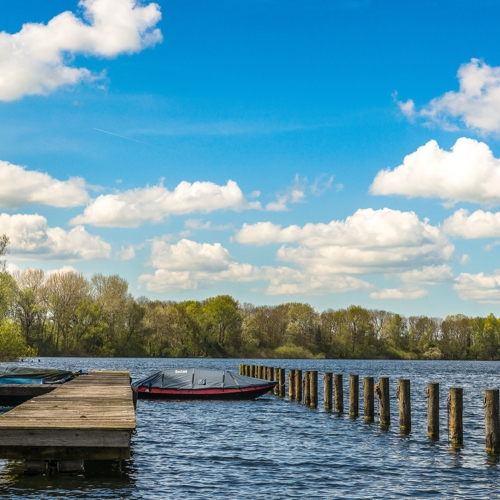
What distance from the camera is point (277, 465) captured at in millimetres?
22250

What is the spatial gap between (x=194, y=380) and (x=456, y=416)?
67.0ft

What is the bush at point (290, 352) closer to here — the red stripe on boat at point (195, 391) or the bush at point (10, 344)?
the bush at point (10, 344)

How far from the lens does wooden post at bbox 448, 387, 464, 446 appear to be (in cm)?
2516

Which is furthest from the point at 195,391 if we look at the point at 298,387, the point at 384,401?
the point at 384,401

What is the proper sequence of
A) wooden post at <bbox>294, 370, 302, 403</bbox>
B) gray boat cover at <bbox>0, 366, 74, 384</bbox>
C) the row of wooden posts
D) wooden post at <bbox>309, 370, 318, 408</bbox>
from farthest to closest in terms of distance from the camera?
wooden post at <bbox>294, 370, 302, 403</bbox> < wooden post at <bbox>309, 370, 318, 408</bbox> < gray boat cover at <bbox>0, 366, 74, 384</bbox> < the row of wooden posts

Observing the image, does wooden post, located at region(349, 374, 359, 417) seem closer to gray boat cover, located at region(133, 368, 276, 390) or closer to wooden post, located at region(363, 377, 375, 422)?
wooden post, located at region(363, 377, 375, 422)

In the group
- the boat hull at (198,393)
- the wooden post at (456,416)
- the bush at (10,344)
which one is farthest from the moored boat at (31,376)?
the bush at (10,344)

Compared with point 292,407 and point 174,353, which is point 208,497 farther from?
point 174,353

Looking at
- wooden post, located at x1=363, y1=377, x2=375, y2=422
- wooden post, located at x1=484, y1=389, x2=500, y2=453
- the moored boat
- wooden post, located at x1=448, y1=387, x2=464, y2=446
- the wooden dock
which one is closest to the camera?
the wooden dock

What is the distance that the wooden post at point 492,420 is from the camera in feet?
76.6

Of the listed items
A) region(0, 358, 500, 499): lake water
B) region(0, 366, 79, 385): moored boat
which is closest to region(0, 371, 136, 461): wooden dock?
region(0, 358, 500, 499): lake water

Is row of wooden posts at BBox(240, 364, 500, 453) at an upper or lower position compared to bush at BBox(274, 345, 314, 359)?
upper

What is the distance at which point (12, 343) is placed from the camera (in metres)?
76.8

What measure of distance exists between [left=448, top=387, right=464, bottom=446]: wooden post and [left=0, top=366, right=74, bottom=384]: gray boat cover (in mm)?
20973
